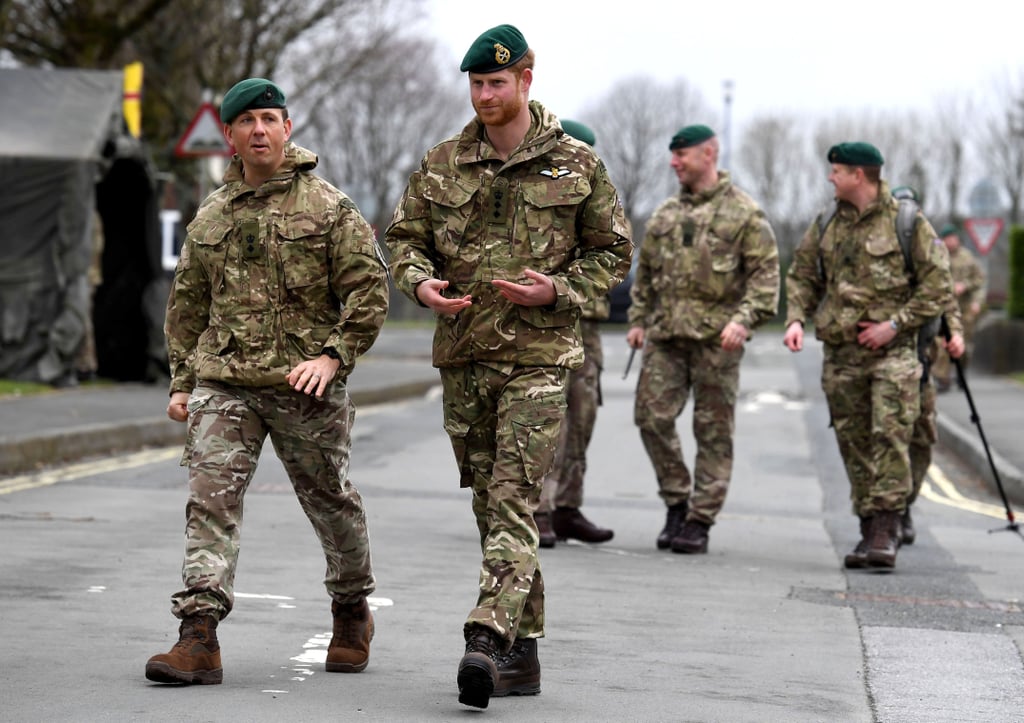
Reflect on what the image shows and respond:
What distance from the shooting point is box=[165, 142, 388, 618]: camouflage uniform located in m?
5.75

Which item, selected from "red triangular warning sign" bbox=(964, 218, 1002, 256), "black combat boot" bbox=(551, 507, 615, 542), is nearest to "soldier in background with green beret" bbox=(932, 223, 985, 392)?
"red triangular warning sign" bbox=(964, 218, 1002, 256)

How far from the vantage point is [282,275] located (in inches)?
227

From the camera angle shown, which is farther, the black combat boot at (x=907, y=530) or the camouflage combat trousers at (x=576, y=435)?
the black combat boot at (x=907, y=530)

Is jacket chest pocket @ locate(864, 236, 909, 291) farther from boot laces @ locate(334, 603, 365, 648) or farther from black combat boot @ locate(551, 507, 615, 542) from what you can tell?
boot laces @ locate(334, 603, 365, 648)

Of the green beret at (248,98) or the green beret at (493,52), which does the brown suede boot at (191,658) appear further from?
the green beret at (493,52)

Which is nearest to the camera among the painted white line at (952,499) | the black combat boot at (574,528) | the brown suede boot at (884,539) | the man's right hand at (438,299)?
the man's right hand at (438,299)

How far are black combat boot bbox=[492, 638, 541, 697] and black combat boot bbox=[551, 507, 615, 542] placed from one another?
413 cm

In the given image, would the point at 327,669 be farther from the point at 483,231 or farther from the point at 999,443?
A: the point at 999,443

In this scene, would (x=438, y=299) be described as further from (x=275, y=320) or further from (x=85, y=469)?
(x=85, y=469)

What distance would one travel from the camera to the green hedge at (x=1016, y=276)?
27.5m

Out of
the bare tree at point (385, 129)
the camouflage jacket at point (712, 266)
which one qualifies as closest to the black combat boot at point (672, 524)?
the camouflage jacket at point (712, 266)

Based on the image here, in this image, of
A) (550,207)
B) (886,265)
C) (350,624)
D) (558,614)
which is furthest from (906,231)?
(350,624)

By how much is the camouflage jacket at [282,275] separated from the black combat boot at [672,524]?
4136 mm

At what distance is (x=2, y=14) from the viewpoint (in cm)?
2239
